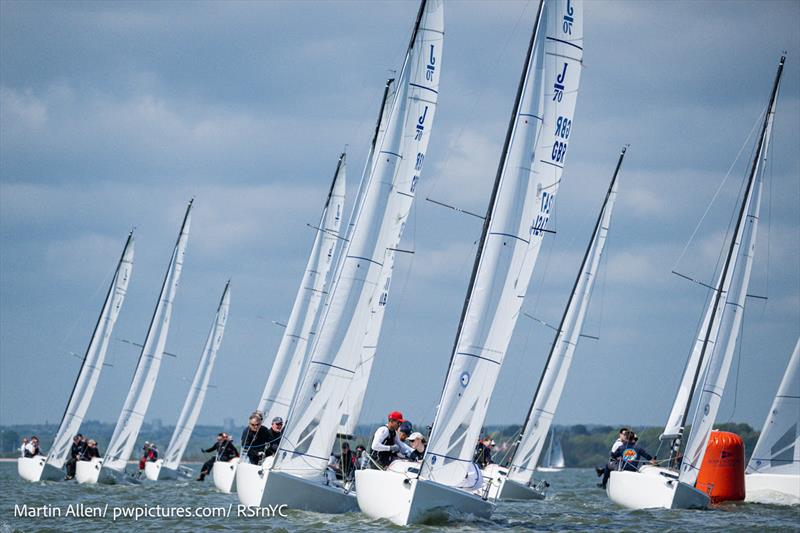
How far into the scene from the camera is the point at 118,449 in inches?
1446

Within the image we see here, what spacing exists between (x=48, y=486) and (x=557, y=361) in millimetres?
14466

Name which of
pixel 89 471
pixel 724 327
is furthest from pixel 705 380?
pixel 89 471

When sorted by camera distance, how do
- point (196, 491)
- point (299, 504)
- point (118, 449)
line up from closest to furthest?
point (299, 504)
point (196, 491)
point (118, 449)

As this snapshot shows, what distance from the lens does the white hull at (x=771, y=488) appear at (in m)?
28.2

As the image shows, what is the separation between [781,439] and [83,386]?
72.7 ft

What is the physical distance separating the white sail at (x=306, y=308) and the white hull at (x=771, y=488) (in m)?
12.1

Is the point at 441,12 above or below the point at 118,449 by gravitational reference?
above

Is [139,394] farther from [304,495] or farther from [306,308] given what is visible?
[304,495]

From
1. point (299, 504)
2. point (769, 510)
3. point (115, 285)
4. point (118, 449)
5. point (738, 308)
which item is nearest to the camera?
→ point (299, 504)

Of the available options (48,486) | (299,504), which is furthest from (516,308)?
(48,486)

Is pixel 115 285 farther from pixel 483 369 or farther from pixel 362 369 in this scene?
pixel 483 369

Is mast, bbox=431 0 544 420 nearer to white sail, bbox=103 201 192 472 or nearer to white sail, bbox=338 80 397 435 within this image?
white sail, bbox=338 80 397 435

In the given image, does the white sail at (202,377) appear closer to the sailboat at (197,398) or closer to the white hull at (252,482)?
the sailboat at (197,398)

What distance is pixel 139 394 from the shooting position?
38875 mm
